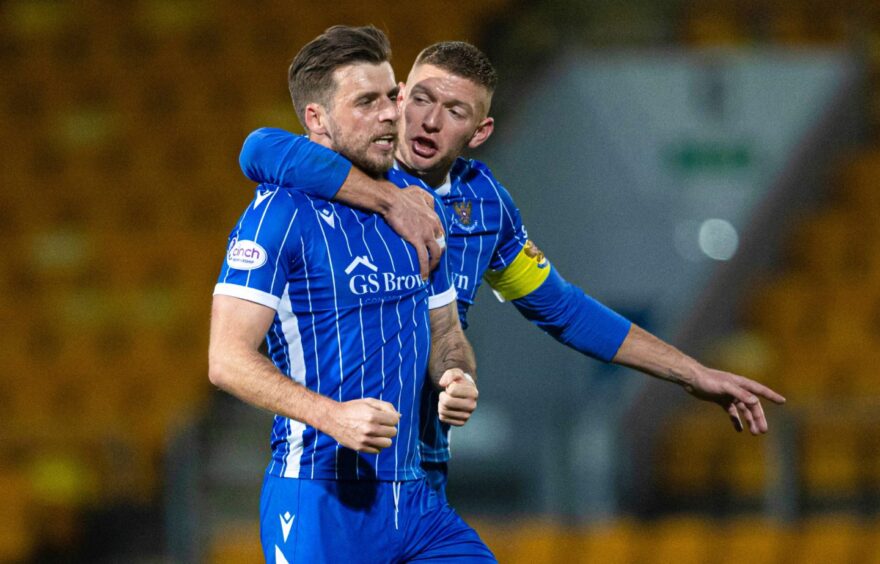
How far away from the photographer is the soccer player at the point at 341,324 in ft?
9.86

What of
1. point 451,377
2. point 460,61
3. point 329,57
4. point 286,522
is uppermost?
point 460,61

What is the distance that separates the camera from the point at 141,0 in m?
10.7

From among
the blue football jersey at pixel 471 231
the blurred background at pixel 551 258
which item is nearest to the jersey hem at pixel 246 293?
the blue football jersey at pixel 471 231

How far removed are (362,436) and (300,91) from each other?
0.89 meters

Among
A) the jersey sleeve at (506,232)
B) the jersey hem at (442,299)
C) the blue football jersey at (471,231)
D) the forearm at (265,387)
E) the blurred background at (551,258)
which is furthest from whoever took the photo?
the blurred background at (551,258)

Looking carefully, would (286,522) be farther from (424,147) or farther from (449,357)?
(424,147)

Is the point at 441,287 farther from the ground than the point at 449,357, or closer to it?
farther from the ground

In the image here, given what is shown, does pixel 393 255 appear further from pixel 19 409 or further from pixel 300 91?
pixel 19 409

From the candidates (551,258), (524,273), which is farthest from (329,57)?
(551,258)

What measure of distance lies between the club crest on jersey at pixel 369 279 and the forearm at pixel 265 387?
0.31 m

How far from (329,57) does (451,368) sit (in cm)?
76

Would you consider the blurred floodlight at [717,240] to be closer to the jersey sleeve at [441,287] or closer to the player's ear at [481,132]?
the player's ear at [481,132]

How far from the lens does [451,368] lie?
10.5ft

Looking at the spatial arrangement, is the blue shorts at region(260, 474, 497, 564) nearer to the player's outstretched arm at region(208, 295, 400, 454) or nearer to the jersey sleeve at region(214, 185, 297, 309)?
the player's outstretched arm at region(208, 295, 400, 454)
